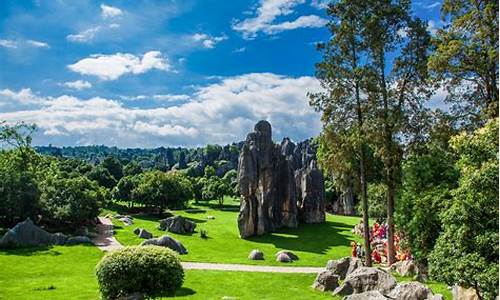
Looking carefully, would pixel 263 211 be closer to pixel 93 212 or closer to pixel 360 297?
pixel 93 212

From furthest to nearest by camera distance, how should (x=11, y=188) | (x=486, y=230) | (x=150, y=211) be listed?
(x=150, y=211), (x=11, y=188), (x=486, y=230)

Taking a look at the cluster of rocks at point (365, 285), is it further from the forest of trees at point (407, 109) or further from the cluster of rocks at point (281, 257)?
the cluster of rocks at point (281, 257)

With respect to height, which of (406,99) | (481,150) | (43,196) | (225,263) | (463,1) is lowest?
(225,263)

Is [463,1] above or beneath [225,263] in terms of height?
above

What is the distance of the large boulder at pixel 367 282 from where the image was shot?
77.9ft

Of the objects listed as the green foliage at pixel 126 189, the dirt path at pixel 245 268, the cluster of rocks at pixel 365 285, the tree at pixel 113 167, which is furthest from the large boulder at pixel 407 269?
the tree at pixel 113 167

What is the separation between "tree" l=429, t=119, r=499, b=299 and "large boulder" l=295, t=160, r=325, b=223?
4987 centimetres

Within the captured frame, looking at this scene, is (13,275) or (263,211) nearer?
(13,275)

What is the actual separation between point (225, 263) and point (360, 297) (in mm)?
21102

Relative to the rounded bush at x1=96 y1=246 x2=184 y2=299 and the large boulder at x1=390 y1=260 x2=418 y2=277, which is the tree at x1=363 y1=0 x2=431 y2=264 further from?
the rounded bush at x1=96 y1=246 x2=184 y2=299

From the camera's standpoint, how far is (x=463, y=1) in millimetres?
23625

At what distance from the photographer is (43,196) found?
5544 cm

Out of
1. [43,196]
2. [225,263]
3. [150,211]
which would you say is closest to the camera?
[225,263]

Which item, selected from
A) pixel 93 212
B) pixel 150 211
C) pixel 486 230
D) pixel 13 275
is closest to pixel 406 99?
pixel 486 230
